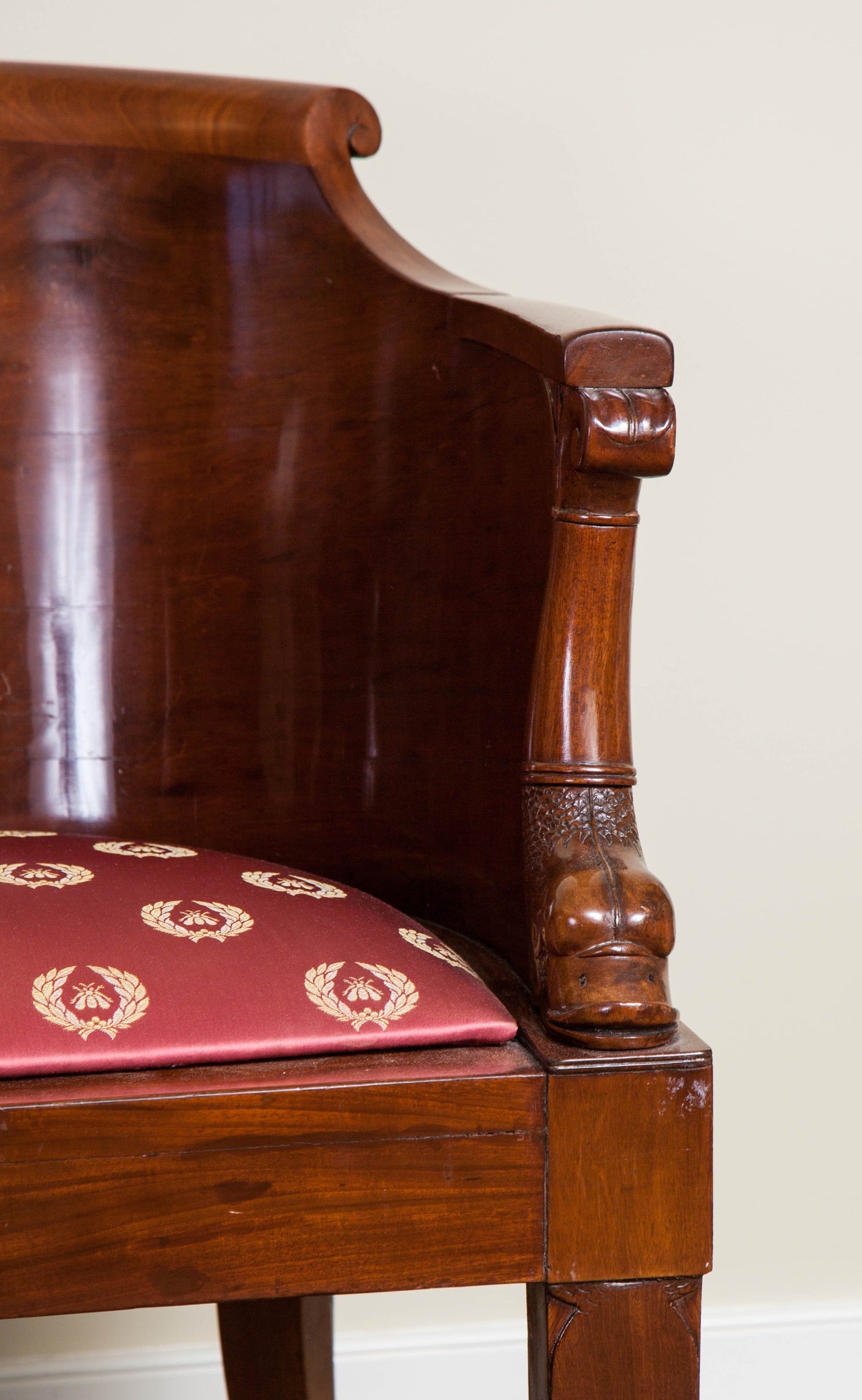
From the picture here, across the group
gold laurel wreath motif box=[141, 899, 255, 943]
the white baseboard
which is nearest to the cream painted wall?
the white baseboard

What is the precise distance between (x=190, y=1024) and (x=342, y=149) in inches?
24.2

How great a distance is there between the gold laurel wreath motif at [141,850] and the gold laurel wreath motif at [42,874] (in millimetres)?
47

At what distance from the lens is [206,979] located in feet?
1.89

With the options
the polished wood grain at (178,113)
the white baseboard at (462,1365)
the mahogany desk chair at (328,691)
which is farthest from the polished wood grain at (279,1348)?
the polished wood grain at (178,113)

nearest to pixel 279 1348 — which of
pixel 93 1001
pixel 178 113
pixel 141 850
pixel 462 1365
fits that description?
pixel 462 1365

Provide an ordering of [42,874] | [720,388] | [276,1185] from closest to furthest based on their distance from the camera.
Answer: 1. [276,1185]
2. [42,874]
3. [720,388]

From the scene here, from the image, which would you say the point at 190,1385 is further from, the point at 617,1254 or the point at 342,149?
the point at 342,149

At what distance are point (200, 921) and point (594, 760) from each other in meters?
0.20

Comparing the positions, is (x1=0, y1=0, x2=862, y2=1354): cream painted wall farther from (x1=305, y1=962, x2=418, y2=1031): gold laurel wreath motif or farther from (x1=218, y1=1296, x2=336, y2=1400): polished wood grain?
(x1=305, y1=962, x2=418, y2=1031): gold laurel wreath motif

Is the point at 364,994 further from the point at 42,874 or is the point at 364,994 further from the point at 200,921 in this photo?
the point at 42,874

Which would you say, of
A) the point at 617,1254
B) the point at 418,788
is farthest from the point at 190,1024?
the point at 418,788

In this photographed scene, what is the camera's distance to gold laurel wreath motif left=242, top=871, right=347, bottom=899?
687 millimetres

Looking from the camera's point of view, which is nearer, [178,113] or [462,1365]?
[178,113]

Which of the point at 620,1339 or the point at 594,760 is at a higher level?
the point at 594,760
